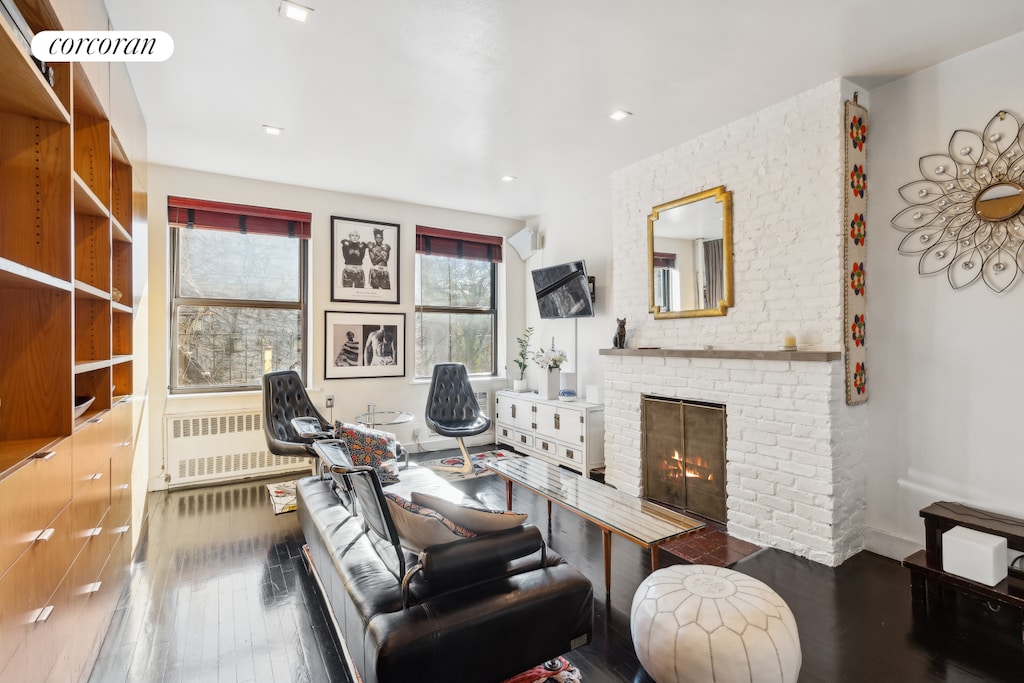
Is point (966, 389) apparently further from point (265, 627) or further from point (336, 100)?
point (336, 100)

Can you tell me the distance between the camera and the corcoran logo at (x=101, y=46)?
3.58ft

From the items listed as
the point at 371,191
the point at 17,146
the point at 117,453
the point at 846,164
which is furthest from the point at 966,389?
the point at 371,191

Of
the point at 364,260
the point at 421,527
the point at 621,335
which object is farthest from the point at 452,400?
the point at 421,527

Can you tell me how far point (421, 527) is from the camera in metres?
1.68

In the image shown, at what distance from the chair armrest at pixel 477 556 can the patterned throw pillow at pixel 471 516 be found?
0.08 feet

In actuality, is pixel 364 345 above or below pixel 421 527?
above

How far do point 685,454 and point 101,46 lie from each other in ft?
12.3

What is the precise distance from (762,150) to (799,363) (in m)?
1.42

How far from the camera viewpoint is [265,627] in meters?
2.24

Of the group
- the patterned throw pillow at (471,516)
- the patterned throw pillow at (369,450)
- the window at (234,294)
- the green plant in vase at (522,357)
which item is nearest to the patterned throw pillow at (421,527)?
the patterned throw pillow at (471,516)

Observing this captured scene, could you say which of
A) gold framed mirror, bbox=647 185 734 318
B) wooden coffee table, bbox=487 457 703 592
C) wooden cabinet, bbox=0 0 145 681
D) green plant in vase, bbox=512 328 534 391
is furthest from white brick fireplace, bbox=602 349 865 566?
wooden cabinet, bbox=0 0 145 681

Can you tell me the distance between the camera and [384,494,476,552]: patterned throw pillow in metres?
1.67

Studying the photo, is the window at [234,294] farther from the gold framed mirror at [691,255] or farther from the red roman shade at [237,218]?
the gold framed mirror at [691,255]

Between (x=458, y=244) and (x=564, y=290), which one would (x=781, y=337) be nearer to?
(x=564, y=290)
